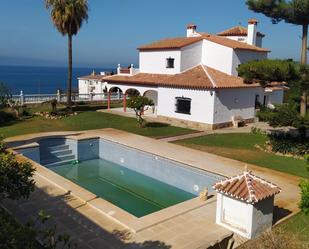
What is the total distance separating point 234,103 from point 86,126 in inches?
484

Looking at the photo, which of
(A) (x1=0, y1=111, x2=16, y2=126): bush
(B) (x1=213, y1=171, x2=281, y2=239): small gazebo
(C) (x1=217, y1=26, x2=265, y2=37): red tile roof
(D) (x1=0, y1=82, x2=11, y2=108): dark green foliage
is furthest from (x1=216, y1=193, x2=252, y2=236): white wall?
(C) (x1=217, y1=26, x2=265, y2=37): red tile roof

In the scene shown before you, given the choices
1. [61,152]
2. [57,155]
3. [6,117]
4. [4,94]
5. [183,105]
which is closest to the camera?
[57,155]

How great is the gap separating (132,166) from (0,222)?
14802 millimetres

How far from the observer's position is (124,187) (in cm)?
1634

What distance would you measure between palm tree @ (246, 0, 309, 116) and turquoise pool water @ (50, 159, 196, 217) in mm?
9263

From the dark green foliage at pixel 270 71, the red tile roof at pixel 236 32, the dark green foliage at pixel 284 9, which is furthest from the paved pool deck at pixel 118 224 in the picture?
the red tile roof at pixel 236 32

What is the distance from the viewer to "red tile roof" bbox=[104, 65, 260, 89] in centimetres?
2628

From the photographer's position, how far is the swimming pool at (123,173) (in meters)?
15.0

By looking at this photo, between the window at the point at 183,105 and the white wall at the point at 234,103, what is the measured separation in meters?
2.51

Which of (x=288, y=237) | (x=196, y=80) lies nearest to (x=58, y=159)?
(x=196, y=80)

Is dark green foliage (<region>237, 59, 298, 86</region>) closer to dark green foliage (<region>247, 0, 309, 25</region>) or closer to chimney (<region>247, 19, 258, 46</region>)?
dark green foliage (<region>247, 0, 309, 25</region>)

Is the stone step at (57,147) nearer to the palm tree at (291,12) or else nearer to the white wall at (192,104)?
the white wall at (192,104)

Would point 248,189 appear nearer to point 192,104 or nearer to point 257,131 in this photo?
point 257,131

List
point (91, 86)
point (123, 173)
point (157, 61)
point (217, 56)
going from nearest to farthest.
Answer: point (123, 173)
point (217, 56)
point (157, 61)
point (91, 86)
